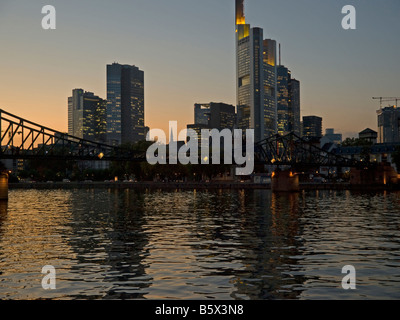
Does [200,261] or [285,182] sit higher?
[285,182]

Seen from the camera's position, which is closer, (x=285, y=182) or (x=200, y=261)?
(x=200, y=261)

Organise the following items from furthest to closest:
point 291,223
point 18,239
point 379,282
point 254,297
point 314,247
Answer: point 291,223
point 18,239
point 314,247
point 379,282
point 254,297

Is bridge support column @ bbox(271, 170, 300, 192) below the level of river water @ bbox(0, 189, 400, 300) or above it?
above

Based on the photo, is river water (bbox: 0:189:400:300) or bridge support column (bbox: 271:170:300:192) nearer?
river water (bbox: 0:189:400:300)

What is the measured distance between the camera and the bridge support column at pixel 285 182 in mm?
143875

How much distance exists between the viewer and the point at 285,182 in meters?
144

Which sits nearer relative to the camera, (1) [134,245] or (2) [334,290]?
(2) [334,290]

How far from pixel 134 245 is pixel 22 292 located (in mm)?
13542

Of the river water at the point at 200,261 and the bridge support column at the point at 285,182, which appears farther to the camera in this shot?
the bridge support column at the point at 285,182

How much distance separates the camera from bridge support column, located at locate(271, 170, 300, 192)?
14388 cm

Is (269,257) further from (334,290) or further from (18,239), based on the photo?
(18,239)

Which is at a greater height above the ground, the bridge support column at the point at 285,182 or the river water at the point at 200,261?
the bridge support column at the point at 285,182

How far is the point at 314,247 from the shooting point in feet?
100
